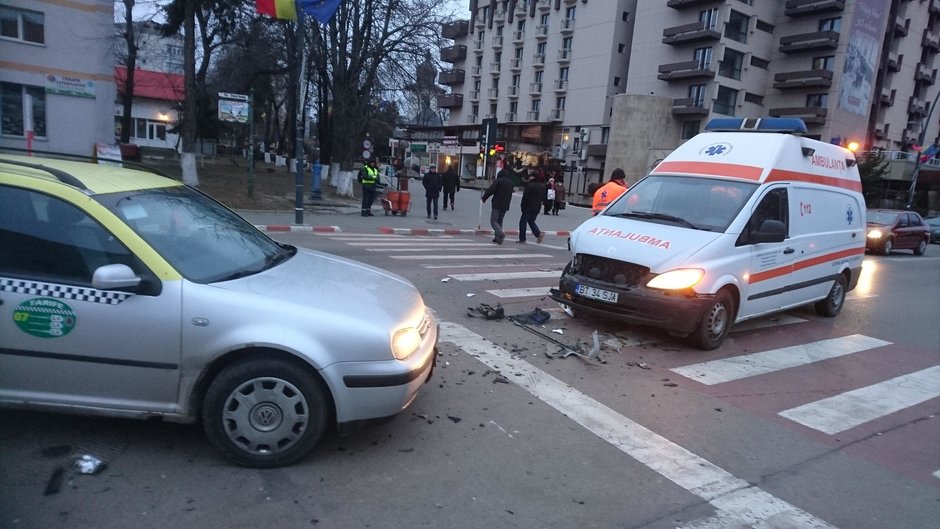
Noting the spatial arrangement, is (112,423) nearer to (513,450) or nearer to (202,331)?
(202,331)

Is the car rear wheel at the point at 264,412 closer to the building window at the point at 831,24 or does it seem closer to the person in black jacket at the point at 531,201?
the person in black jacket at the point at 531,201

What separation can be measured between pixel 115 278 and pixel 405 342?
63.8 inches

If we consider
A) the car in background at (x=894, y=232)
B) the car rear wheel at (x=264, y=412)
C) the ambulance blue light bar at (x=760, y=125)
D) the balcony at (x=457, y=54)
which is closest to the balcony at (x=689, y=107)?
the car in background at (x=894, y=232)

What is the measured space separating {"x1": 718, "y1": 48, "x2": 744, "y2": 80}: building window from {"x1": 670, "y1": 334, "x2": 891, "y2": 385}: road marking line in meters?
47.2

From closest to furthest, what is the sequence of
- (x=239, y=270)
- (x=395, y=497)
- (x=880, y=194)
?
(x=395, y=497), (x=239, y=270), (x=880, y=194)

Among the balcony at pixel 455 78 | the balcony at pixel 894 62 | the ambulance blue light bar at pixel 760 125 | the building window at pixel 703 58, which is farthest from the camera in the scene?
the balcony at pixel 455 78

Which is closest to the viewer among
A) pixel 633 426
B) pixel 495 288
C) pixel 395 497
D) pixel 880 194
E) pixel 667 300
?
pixel 395 497

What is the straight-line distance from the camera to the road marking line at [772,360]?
564cm

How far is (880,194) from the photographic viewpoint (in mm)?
45625

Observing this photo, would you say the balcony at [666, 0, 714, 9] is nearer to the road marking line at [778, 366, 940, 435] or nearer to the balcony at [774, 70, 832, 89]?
the balcony at [774, 70, 832, 89]

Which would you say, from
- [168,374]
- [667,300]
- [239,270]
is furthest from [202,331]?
[667,300]

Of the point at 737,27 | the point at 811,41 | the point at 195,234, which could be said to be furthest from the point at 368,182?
the point at 811,41

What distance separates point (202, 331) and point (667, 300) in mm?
4323

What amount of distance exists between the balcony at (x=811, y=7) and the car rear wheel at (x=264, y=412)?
184 feet
